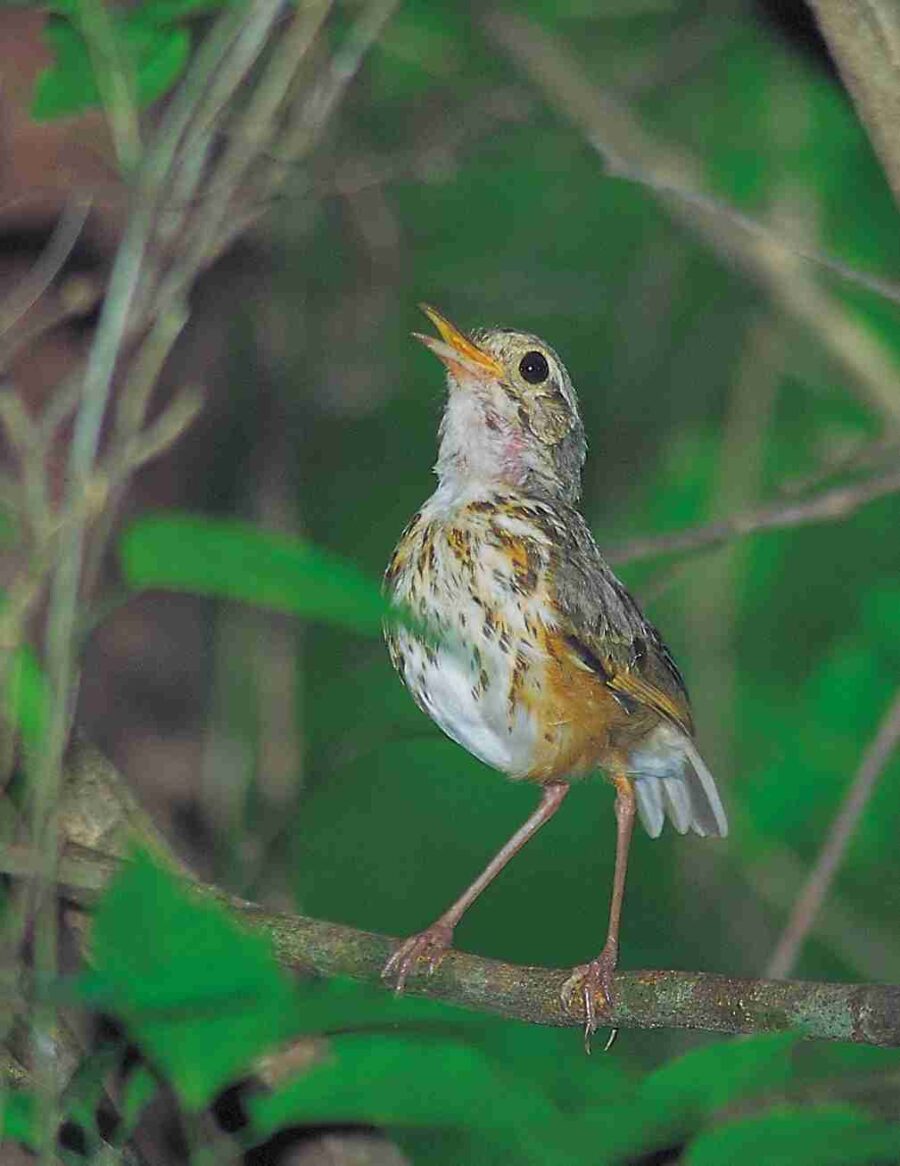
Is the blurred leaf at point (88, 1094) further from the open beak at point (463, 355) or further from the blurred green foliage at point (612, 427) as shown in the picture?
the open beak at point (463, 355)

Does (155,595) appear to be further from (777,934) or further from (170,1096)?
(777,934)

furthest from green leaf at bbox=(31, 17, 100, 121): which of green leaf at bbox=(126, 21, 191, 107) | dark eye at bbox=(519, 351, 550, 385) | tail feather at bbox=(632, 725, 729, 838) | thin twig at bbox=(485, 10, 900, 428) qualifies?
thin twig at bbox=(485, 10, 900, 428)

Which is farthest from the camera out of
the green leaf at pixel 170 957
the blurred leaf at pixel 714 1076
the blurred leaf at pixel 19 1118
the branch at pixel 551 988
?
the branch at pixel 551 988

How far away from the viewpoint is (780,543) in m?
7.68

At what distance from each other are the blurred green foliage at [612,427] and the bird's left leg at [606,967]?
559 millimetres

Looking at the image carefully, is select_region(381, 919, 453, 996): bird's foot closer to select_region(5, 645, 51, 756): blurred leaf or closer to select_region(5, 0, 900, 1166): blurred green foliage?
select_region(5, 0, 900, 1166): blurred green foliage

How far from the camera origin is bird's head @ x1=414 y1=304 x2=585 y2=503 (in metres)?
4.40

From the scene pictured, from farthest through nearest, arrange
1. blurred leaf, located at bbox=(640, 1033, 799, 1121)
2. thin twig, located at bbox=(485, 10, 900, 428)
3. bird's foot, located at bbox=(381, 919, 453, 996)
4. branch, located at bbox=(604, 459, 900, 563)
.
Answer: thin twig, located at bbox=(485, 10, 900, 428) → branch, located at bbox=(604, 459, 900, 563) → bird's foot, located at bbox=(381, 919, 453, 996) → blurred leaf, located at bbox=(640, 1033, 799, 1121)

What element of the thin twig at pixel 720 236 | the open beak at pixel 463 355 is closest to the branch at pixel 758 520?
the open beak at pixel 463 355

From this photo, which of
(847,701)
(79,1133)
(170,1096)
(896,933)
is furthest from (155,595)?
(896,933)

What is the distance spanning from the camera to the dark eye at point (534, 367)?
4.55 metres

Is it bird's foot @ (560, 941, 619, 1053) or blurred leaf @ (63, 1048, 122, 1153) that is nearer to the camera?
blurred leaf @ (63, 1048, 122, 1153)

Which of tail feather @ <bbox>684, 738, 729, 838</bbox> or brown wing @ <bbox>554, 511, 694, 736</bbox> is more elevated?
brown wing @ <bbox>554, 511, 694, 736</bbox>

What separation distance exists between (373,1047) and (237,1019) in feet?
0.59
